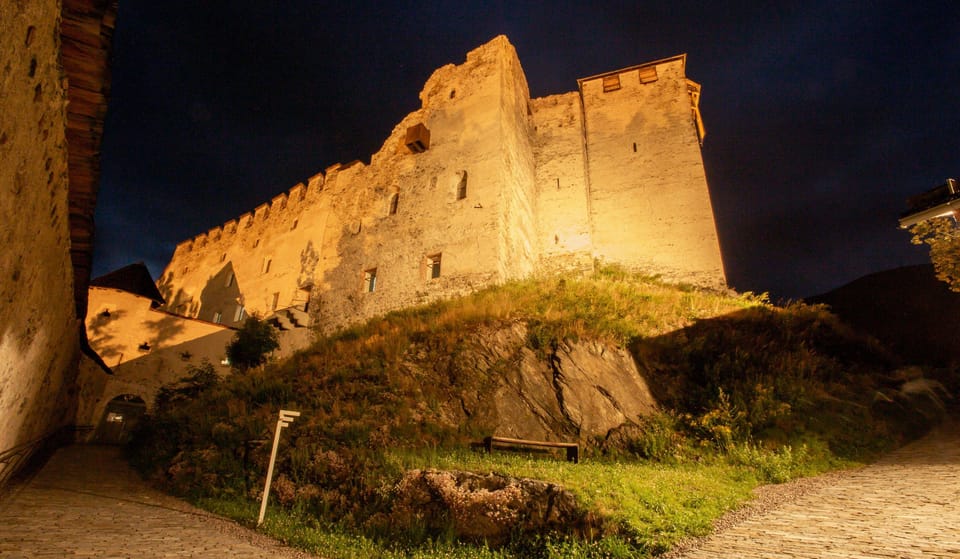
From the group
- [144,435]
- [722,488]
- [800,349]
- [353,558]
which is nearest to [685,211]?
[800,349]

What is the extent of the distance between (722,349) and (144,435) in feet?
54.3

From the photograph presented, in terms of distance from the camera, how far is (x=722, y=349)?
1141 cm

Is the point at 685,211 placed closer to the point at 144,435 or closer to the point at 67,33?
the point at 67,33

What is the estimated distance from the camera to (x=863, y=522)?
4641 millimetres

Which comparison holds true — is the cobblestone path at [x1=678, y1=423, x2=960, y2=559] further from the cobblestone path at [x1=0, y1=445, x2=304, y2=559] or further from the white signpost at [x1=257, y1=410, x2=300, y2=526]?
the white signpost at [x1=257, y1=410, x2=300, y2=526]

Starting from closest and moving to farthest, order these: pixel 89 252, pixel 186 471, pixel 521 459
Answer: pixel 89 252
pixel 521 459
pixel 186 471

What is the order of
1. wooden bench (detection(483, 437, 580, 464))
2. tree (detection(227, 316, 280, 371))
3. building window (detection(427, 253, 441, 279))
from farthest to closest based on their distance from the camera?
building window (detection(427, 253, 441, 279)) < tree (detection(227, 316, 280, 371)) < wooden bench (detection(483, 437, 580, 464))

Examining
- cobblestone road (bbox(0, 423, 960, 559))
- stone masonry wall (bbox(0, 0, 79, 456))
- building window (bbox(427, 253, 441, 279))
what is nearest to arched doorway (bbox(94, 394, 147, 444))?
cobblestone road (bbox(0, 423, 960, 559))

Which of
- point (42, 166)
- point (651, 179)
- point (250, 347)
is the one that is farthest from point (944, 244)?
point (250, 347)

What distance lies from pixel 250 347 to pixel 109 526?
12593 millimetres

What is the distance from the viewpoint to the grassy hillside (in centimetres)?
577

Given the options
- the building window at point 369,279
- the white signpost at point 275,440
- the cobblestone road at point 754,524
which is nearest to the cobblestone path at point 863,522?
the cobblestone road at point 754,524

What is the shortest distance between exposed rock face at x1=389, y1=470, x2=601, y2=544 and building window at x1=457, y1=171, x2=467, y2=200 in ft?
48.8

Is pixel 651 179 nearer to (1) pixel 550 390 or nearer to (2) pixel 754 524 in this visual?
(1) pixel 550 390
